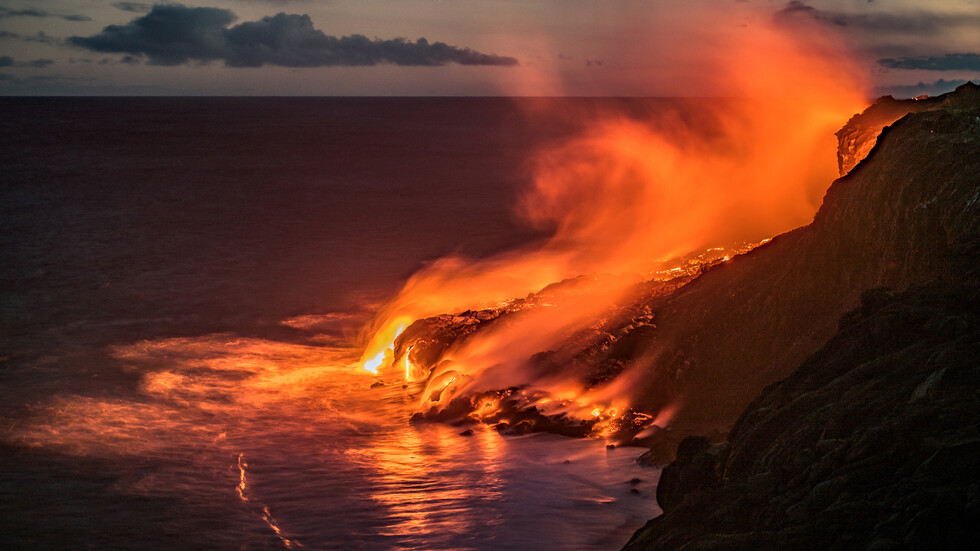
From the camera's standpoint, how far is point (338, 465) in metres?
14.7

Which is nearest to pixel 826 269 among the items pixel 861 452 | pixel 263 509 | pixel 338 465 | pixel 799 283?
pixel 799 283

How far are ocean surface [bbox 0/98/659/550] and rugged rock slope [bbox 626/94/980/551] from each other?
320cm

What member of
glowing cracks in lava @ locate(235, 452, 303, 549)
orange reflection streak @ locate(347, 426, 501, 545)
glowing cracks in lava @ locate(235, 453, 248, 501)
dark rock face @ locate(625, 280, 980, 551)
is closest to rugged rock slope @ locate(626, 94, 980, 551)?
dark rock face @ locate(625, 280, 980, 551)

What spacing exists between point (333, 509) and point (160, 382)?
9666mm

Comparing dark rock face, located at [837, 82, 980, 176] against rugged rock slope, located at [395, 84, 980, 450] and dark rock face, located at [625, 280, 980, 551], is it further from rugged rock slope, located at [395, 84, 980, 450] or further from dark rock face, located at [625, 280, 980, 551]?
dark rock face, located at [625, 280, 980, 551]

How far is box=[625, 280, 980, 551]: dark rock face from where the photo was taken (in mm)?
6023

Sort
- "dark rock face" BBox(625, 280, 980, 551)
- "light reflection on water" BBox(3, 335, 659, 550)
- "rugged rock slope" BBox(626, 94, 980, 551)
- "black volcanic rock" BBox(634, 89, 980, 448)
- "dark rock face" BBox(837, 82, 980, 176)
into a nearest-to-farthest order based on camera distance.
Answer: "dark rock face" BBox(625, 280, 980, 551) < "rugged rock slope" BBox(626, 94, 980, 551) < "black volcanic rock" BBox(634, 89, 980, 448) < "light reflection on water" BBox(3, 335, 659, 550) < "dark rock face" BBox(837, 82, 980, 176)

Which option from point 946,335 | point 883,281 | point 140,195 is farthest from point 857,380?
point 140,195

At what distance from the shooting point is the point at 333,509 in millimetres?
12859

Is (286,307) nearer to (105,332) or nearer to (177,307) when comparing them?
(177,307)

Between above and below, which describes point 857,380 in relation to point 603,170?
below

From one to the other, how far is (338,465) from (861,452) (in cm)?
964

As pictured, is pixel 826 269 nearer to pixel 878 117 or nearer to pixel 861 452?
pixel 878 117

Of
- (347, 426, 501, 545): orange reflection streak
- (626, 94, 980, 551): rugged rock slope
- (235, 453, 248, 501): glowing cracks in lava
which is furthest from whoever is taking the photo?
(235, 453, 248, 501): glowing cracks in lava
